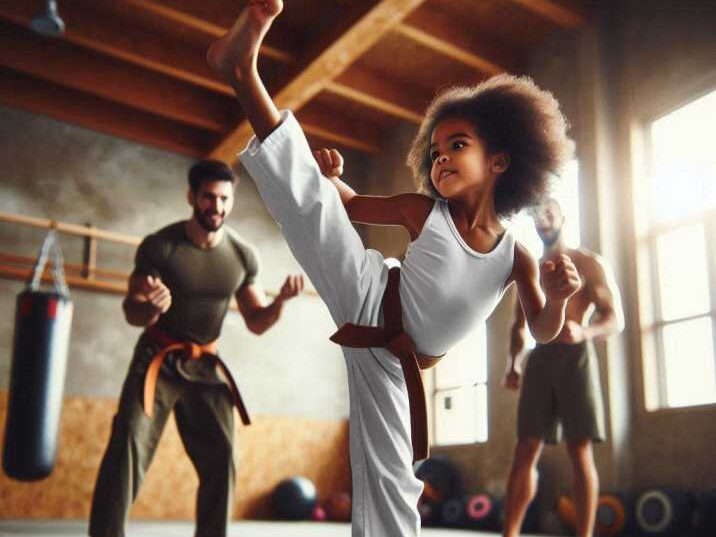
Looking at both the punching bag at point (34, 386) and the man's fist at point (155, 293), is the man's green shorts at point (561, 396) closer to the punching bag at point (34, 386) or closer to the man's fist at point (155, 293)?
the man's fist at point (155, 293)

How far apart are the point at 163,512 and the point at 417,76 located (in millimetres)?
5162

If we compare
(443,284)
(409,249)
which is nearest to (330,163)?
(409,249)

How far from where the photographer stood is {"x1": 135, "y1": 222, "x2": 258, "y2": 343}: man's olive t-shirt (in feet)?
10.9

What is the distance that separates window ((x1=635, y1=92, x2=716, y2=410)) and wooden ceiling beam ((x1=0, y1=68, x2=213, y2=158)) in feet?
16.1

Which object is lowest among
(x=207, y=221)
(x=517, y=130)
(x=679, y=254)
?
(x=517, y=130)

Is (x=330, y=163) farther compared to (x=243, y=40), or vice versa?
(x=330, y=163)

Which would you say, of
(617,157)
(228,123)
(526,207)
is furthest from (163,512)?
(526,207)

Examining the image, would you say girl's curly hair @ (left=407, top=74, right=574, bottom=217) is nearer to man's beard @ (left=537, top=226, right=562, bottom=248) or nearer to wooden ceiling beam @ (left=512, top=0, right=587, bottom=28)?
man's beard @ (left=537, top=226, right=562, bottom=248)

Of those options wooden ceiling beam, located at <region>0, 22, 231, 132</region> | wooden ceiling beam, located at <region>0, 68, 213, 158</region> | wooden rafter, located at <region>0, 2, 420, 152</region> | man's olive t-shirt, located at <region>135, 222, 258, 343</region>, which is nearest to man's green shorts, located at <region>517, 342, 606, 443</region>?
man's olive t-shirt, located at <region>135, 222, 258, 343</region>

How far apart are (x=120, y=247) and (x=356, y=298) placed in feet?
21.6

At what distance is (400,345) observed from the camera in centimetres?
178

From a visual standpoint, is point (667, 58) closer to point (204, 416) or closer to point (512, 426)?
point (512, 426)

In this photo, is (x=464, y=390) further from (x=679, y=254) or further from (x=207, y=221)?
(x=207, y=221)

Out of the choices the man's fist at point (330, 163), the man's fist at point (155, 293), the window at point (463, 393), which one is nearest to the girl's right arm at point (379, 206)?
the man's fist at point (330, 163)
